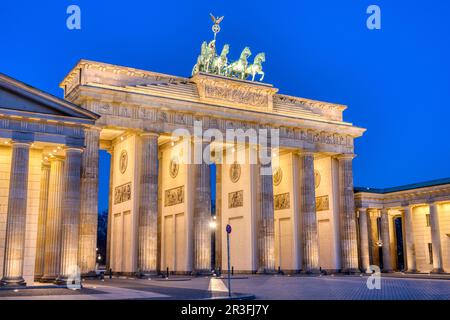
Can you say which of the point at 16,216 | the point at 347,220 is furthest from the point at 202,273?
the point at 16,216

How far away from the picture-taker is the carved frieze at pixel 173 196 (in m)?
51.1

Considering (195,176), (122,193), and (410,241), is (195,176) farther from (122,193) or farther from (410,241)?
(410,241)

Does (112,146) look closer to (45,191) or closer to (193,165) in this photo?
(193,165)

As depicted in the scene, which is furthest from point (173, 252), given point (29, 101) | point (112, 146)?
point (29, 101)

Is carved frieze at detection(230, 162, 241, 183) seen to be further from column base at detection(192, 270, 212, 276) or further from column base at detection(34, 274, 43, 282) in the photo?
column base at detection(34, 274, 43, 282)

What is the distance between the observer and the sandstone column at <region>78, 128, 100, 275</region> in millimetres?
42281

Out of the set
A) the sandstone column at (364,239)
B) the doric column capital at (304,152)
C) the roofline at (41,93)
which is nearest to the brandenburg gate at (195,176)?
the doric column capital at (304,152)

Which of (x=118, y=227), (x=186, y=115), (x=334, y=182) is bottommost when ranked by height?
(x=118, y=227)

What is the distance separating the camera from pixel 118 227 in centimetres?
5078

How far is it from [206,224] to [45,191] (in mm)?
17822

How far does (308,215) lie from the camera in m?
55.1

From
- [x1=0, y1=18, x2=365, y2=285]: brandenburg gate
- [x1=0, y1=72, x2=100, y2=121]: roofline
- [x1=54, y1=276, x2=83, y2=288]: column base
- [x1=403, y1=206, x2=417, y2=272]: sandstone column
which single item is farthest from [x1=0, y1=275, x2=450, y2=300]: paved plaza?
[x1=403, y1=206, x2=417, y2=272]: sandstone column
